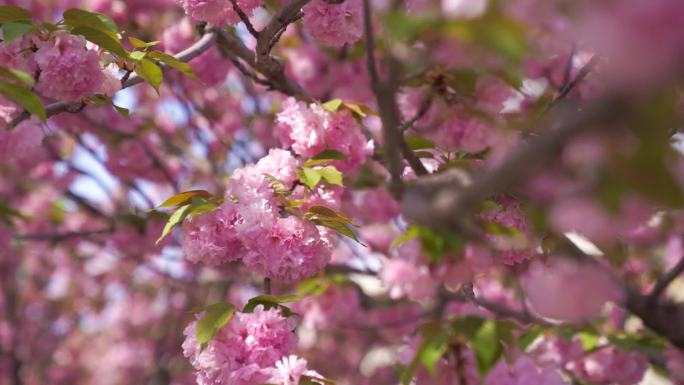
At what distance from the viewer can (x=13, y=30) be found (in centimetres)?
157

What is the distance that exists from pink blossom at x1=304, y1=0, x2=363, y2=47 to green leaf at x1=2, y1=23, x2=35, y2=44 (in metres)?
0.78

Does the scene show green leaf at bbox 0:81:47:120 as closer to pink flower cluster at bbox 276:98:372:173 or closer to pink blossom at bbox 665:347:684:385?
pink flower cluster at bbox 276:98:372:173

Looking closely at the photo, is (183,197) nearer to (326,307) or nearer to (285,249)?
(285,249)

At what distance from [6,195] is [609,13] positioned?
557cm

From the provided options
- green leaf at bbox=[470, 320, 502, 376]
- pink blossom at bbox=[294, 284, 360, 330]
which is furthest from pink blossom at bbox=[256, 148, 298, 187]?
pink blossom at bbox=[294, 284, 360, 330]

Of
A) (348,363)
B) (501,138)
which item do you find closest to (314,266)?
(501,138)

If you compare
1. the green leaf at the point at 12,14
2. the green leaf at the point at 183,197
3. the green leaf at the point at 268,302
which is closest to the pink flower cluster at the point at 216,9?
the green leaf at the point at 12,14

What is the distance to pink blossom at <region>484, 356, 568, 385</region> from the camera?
1.42 m

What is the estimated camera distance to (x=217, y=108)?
14.3ft

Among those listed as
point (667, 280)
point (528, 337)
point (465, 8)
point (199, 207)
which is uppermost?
point (465, 8)

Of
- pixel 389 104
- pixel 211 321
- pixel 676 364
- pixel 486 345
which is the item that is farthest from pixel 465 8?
pixel 676 364

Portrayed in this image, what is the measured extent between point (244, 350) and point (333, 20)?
100 cm

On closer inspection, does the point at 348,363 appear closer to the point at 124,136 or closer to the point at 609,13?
the point at 124,136

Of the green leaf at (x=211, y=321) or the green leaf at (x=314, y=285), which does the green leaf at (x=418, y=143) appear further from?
the green leaf at (x=314, y=285)
